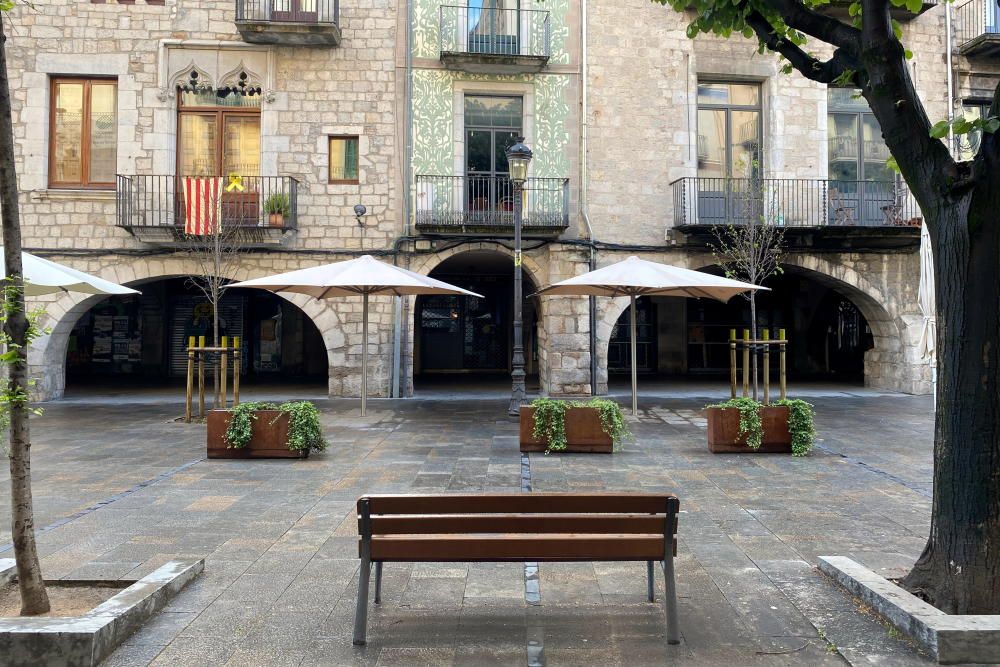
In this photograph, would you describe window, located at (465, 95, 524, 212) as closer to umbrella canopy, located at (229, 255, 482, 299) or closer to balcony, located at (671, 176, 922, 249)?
balcony, located at (671, 176, 922, 249)

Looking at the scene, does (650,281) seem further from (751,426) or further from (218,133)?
(218,133)

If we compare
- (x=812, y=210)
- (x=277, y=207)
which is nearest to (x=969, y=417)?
(x=277, y=207)

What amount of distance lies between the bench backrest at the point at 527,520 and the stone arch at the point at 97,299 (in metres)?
11.7

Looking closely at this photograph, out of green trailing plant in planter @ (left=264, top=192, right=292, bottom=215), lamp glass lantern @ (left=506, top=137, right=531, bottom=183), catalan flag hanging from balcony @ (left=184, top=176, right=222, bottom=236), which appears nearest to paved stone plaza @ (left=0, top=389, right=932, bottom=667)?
lamp glass lantern @ (left=506, top=137, right=531, bottom=183)

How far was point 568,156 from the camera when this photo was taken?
15.3m

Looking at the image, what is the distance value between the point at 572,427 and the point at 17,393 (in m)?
5.95

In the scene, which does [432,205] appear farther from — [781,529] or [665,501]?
[665,501]

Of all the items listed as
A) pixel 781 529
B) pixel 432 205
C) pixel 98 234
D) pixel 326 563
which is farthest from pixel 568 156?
pixel 326 563

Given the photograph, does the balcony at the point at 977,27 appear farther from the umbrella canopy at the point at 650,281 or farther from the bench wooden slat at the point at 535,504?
the bench wooden slat at the point at 535,504

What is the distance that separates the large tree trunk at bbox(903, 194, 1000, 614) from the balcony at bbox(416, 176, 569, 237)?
446 inches

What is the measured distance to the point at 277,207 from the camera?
47.3ft

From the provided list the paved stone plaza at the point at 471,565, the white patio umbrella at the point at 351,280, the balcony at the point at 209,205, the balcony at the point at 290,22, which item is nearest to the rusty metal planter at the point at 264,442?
the paved stone plaza at the point at 471,565

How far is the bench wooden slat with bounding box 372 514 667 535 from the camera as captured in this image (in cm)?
321

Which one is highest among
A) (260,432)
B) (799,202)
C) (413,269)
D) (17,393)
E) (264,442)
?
(799,202)
